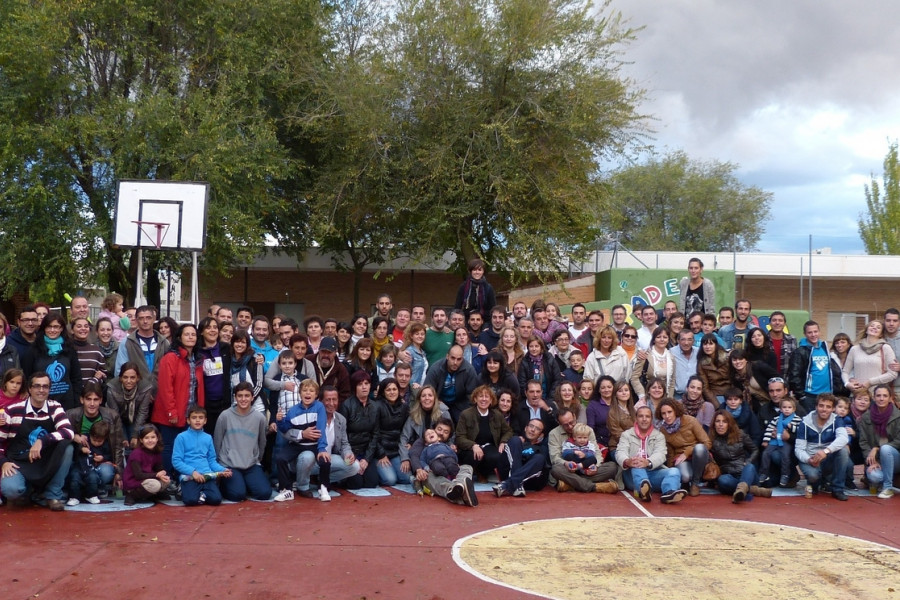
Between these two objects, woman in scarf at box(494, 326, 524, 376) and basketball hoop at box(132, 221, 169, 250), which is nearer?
woman in scarf at box(494, 326, 524, 376)

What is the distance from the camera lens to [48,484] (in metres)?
8.15

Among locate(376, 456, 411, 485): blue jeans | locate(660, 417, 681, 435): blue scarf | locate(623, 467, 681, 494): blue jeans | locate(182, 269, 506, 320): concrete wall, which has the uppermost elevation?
locate(182, 269, 506, 320): concrete wall

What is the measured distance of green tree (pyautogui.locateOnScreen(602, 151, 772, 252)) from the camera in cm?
4425

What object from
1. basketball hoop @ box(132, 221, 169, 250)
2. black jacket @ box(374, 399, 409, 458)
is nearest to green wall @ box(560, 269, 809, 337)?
basketball hoop @ box(132, 221, 169, 250)

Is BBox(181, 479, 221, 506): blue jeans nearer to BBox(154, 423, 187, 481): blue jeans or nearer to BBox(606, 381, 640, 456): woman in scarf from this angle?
BBox(154, 423, 187, 481): blue jeans

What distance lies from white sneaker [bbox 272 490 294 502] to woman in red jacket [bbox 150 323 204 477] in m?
1.17

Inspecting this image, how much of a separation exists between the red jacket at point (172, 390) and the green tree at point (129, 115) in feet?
30.6

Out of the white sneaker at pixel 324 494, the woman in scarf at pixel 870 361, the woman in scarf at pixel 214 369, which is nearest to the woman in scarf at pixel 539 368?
the white sneaker at pixel 324 494

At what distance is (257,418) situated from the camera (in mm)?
8891

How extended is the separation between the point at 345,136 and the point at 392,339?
10728 mm

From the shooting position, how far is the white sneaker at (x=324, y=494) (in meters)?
8.73

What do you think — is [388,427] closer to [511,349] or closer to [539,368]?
[511,349]

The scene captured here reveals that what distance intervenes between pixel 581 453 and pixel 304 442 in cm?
301

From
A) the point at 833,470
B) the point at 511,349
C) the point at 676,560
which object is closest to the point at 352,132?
the point at 511,349
